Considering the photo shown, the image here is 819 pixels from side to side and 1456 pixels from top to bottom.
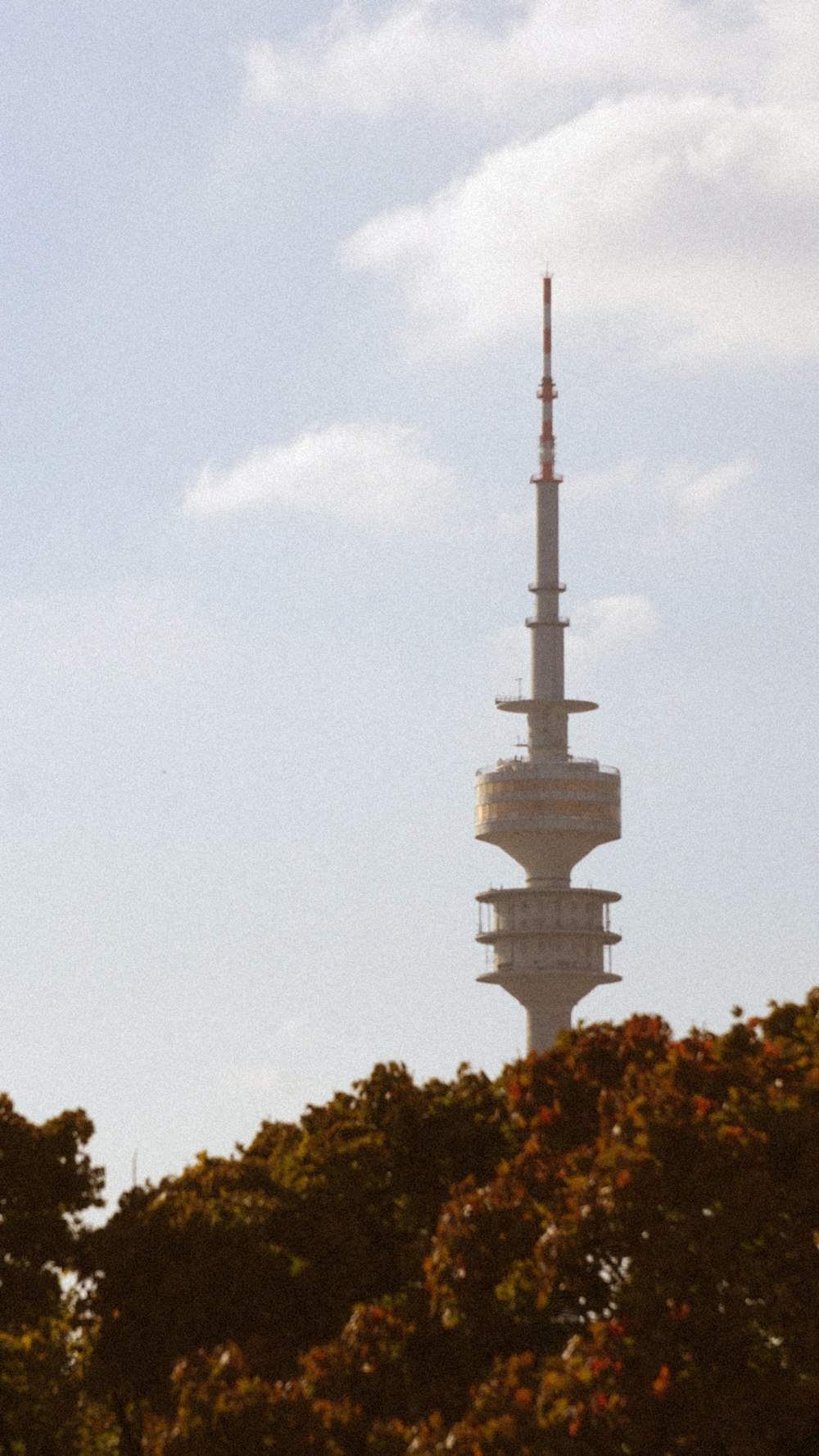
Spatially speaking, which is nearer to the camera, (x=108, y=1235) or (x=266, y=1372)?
(x=266, y=1372)

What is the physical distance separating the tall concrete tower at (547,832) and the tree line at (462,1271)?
14103cm

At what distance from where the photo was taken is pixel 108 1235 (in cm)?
3650

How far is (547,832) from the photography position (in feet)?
598

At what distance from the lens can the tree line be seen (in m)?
29.3

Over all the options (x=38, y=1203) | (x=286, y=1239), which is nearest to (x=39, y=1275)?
(x=38, y=1203)

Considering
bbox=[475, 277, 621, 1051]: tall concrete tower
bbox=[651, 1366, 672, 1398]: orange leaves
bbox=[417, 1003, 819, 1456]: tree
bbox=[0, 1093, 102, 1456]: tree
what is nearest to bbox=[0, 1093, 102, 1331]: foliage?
bbox=[0, 1093, 102, 1456]: tree

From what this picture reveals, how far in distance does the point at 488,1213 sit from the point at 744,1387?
408 cm

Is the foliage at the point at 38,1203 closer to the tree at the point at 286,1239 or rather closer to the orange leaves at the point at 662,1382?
the tree at the point at 286,1239

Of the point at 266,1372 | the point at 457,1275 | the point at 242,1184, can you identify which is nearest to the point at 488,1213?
the point at 457,1275

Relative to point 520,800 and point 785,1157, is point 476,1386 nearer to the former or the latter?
point 785,1157

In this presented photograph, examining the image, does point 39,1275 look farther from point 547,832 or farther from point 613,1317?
point 547,832

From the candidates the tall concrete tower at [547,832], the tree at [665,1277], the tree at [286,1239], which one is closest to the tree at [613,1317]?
the tree at [665,1277]

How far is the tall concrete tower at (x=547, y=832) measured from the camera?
18025 centimetres

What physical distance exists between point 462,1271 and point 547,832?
15089 cm
